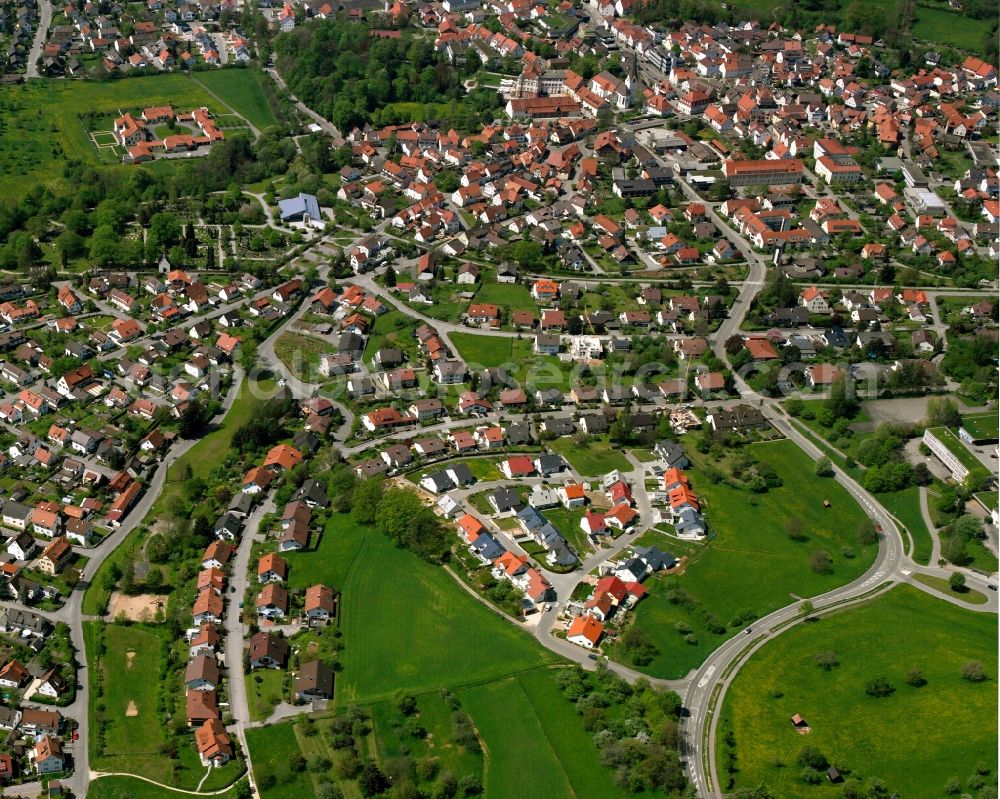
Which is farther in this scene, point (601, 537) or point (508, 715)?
point (601, 537)

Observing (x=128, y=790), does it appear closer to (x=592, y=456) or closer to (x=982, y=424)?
(x=592, y=456)

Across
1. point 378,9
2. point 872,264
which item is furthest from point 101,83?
point 872,264

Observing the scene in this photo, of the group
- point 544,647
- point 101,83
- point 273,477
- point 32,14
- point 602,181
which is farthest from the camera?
point 32,14

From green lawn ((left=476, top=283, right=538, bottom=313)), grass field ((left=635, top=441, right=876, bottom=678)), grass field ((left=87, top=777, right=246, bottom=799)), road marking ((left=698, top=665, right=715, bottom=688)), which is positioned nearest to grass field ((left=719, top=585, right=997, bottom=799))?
road marking ((left=698, top=665, right=715, bottom=688))

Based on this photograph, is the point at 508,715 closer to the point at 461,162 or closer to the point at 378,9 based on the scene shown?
the point at 461,162

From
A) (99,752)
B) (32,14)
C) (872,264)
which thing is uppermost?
(32,14)

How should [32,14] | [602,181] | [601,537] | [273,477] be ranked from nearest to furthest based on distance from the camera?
[601,537]
[273,477]
[602,181]
[32,14]
